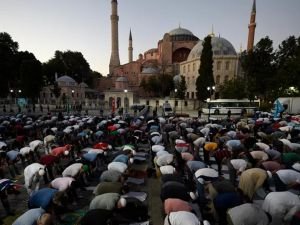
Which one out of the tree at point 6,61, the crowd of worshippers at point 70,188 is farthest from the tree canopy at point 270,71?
the tree at point 6,61

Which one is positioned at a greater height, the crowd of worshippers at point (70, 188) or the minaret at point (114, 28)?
the minaret at point (114, 28)

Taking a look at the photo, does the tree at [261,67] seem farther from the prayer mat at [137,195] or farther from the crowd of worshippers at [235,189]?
the prayer mat at [137,195]

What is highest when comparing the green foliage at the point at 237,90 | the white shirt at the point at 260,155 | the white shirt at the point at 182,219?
the green foliage at the point at 237,90

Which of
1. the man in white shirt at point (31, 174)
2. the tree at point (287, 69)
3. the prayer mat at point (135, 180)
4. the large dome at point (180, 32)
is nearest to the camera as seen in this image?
the man in white shirt at point (31, 174)

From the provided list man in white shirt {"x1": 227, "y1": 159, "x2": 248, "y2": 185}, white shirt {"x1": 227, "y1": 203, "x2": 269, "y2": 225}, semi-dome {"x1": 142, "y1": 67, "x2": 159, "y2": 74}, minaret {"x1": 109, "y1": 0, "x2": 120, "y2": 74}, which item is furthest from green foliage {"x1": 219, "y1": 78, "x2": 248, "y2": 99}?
minaret {"x1": 109, "y1": 0, "x2": 120, "y2": 74}

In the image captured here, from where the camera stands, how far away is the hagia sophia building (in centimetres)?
5153

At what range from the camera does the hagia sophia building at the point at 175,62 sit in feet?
169

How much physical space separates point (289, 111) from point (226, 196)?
83.7 feet

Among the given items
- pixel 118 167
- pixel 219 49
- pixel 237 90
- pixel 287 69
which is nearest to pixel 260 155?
pixel 118 167

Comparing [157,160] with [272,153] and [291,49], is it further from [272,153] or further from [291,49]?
[291,49]

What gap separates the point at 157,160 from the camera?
22.9 feet

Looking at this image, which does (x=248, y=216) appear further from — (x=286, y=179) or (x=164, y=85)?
(x=164, y=85)

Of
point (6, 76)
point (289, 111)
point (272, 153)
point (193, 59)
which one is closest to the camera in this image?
point (272, 153)

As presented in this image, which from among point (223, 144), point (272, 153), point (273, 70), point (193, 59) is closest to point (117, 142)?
point (223, 144)
